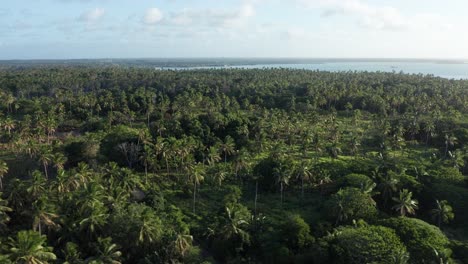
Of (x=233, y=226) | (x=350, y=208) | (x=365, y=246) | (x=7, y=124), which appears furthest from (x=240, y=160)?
(x=7, y=124)

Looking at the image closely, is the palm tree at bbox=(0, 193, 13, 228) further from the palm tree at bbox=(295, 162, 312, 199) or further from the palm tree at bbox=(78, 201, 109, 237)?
the palm tree at bbox=(295, 162, 312, 199)

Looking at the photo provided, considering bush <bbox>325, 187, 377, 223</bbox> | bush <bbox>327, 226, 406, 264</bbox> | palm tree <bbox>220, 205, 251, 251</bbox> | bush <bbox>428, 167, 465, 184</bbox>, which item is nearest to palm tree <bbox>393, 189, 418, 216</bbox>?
bush <bbox>325, 187, 377, 223</bbox>

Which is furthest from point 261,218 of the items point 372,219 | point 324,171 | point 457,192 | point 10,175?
point 10,175

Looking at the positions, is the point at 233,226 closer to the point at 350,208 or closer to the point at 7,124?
the point at 350,208

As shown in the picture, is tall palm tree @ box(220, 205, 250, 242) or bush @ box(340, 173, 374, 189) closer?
tall palm tree @ box(220, 205, 250, 242)

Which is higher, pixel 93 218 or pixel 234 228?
pixel 93 218

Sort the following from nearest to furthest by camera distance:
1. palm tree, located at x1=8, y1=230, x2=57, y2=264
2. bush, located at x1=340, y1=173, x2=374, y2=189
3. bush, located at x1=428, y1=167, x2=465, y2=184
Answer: palm tree, located at x1=8, y1=230, x2=57, y2=264, bush, located at x1=340, y1=173, x2=374, y2=189, bush, located at x1=428, y1=167, x2=465, y2=184
